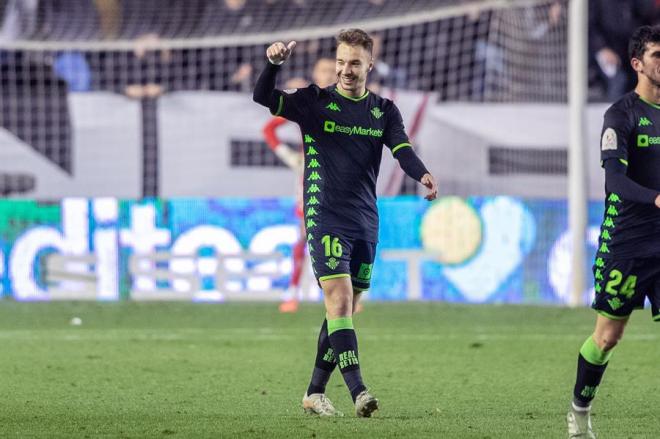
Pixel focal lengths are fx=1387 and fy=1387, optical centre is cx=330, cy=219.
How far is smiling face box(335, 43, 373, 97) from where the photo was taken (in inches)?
275

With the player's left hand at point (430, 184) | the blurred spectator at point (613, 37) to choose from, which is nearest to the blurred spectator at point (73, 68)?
the blurred spectator at point (613, 37)

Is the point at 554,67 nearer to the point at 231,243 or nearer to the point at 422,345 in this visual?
the point at 231,243

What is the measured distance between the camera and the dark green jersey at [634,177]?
20.0ft

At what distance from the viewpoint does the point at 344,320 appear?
6.96 meters

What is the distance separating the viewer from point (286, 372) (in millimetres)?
9320

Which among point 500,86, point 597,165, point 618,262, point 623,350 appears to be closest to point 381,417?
point 618,262

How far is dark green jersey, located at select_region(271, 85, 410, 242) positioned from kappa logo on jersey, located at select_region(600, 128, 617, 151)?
53.0 inches

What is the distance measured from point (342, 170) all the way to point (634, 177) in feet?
5.16

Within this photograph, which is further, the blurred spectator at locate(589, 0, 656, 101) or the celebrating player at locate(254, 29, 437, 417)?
the blurred spectator at locate(589, 0, 656, 101)

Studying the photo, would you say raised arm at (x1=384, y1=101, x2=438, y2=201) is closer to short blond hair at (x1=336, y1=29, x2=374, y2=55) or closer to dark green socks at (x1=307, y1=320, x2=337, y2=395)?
short blond hair at (x1=336, y1=29, x2=374, y2=55)

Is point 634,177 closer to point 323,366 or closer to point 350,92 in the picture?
point 350,92

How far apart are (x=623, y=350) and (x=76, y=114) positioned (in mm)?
8947

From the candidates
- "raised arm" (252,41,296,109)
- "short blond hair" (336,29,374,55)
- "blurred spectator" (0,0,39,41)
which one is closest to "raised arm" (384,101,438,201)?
"short blond hair" (336,29,374,55)

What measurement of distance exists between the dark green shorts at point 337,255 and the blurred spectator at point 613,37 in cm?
1128
